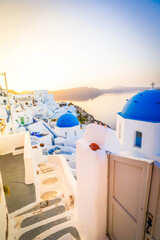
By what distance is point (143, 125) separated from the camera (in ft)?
21.8

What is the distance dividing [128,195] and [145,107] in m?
5.63

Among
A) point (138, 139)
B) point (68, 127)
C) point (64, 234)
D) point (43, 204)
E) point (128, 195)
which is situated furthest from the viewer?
point (68, 127)

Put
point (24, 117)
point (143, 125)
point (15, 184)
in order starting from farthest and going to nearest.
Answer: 1. point (24, 117)
2. point (143, 125)
3. point (15, 184)

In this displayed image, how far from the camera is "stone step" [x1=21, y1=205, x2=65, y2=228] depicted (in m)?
4.02

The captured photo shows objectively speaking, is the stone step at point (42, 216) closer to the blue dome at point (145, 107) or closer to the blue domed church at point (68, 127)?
the blue dome at point (145, 107)

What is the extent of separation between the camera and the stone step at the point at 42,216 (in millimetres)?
4023

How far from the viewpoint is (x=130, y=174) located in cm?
213

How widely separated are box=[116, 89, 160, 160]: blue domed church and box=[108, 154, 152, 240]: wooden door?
196 inches

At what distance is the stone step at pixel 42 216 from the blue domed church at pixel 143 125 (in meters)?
5.00

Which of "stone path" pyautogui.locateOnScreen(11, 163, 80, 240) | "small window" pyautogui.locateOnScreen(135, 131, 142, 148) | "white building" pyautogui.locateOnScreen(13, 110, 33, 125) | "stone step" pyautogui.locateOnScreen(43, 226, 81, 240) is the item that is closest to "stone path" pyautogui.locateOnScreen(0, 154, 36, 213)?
"stone path" pyautogui.locateOnScreen(11, 163, 80, 240)

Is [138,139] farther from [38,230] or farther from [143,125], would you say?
[38,230]

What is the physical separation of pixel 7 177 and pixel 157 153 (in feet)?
25.1

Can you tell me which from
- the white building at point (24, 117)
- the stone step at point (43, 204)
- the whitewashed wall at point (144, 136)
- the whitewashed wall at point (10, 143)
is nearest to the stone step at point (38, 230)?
the stone step at point (43, 204)

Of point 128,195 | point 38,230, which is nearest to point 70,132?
point 38,230
